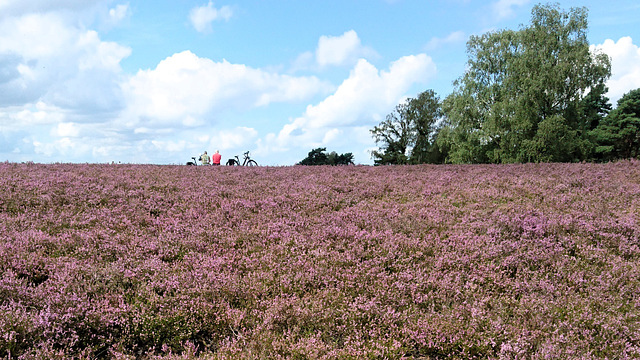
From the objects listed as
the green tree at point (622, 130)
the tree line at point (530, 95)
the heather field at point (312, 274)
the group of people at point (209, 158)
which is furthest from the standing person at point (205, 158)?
the green tree at point (622, 130)

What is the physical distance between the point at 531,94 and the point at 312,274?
123 feet

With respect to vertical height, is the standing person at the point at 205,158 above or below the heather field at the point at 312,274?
above

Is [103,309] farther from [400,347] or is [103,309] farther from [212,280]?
[400,347]

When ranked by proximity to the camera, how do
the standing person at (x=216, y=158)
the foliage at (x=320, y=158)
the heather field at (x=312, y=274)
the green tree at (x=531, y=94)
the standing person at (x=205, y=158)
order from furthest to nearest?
the foliage at (x=320, y=158)
the green tree at (x=531, y=94)
the standing person at (x=216, y=158)
the standing person at (x=205, y=158)
the heather field at (x=312, y=274)

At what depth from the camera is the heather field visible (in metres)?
4.97

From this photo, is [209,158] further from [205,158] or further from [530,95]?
[530,95]

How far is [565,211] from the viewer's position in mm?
10062

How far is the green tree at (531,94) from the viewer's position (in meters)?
37.0

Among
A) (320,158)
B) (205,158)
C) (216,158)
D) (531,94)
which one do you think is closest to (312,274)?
(205,158)

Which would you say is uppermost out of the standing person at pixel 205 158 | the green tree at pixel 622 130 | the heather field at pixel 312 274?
the green tree at pixel 622 130

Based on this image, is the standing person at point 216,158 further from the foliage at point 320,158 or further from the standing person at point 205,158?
the foliage at point 320,158

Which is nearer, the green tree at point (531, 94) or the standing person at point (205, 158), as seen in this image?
the standing person at point (205, 158)

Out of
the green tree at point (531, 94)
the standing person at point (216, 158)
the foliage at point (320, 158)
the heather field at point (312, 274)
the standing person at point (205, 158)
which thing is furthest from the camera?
the foliage at point (320, 158)

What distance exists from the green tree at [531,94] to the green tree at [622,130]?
378 inches
